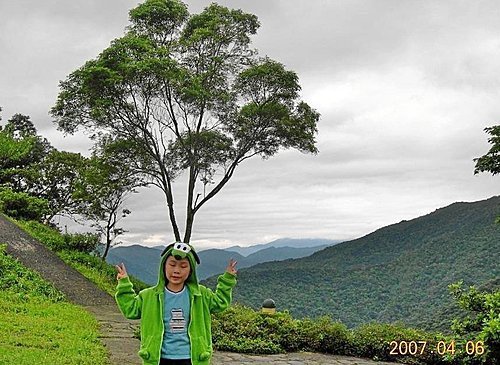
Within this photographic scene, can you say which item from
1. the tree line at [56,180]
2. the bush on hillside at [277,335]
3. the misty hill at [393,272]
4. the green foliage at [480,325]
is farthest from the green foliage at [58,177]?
the green foliage at [480,325]

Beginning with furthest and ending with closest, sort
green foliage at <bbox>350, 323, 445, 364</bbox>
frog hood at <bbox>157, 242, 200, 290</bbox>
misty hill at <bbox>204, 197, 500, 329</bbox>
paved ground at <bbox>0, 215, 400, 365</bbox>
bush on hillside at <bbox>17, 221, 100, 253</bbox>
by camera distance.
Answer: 1. misty hill at <bbox>204, 197, 500, 329</bbox>
2. bush on hillside at <bbox>17, 221, 100, 253</bbox>
3. green foliage at <bbox>350, 323, 445, 364</bbox>
4. paved ground at <bbox>0, 215, 400, 365</bbox>
5. frog hood at <bbox>157, 242, 200, 290</bbox>

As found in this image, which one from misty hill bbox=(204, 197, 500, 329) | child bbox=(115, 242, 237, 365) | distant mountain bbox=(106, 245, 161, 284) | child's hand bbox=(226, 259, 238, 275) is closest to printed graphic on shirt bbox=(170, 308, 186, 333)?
child bbox=(115, 242, 237, 365)

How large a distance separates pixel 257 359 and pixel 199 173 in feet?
23.6

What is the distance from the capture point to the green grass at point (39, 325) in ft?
18.9

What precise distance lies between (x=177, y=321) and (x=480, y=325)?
4.31m

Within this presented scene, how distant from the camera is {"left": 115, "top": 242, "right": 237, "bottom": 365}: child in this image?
3.40m

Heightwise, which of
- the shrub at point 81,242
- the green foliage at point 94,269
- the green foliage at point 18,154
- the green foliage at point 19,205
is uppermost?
the green foliage at point 18,154

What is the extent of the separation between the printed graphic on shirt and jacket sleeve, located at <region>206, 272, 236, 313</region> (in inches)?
9.0

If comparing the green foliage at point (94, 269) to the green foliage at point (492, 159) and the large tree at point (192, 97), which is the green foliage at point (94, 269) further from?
the green foliage at point (492, 159)

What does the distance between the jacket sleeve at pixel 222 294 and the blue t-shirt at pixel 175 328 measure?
175mm

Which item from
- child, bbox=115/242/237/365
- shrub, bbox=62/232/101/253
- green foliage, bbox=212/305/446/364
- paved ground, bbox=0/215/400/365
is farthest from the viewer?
shrub, bbox=62/232/101/253

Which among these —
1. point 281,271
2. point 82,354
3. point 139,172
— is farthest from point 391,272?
point 82,354

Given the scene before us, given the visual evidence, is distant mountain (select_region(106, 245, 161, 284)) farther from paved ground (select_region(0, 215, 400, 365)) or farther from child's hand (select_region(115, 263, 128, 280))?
child's hand (select_region(115, 263, 128, 280))

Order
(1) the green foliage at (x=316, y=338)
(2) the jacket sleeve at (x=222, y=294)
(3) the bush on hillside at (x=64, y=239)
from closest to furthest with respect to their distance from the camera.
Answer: (2) the jacket sleeve at (x=222, y=294) → (1) the green foliage at (x=316, y=338) → (3) the bush on hillside at (x=64, y=239)
